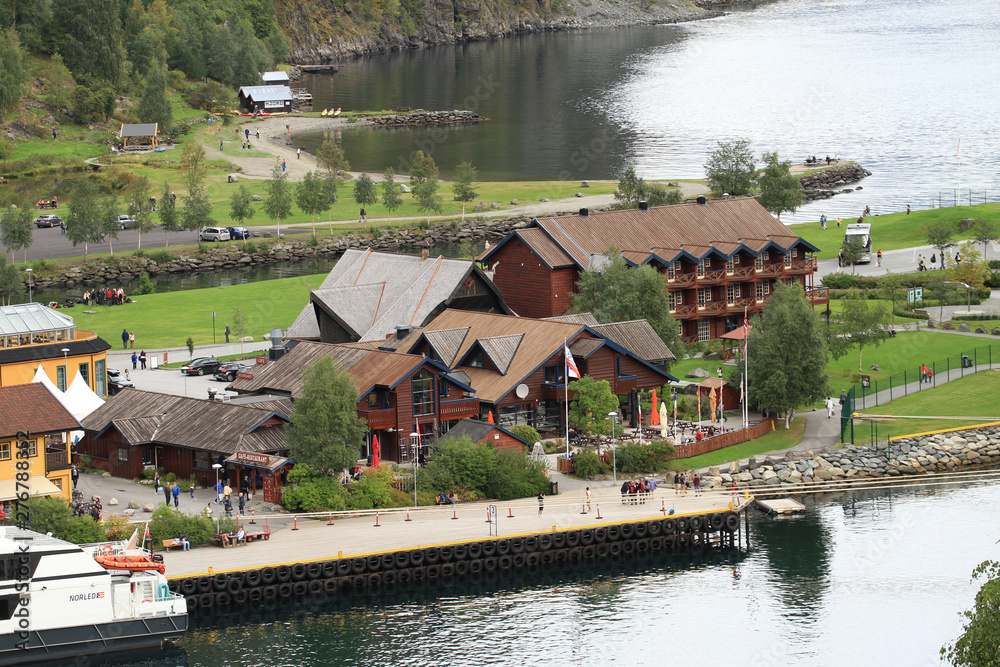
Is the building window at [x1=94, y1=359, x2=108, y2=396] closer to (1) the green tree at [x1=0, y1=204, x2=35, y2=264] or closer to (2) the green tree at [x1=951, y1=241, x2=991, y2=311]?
(1) the green tree at [x1=0, y1=204, x2=35, y2=264]

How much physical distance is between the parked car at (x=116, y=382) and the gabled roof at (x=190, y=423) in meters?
9.30

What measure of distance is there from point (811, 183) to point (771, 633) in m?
126

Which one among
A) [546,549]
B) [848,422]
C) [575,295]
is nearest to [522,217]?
[575,295]

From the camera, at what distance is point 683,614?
56.7 m

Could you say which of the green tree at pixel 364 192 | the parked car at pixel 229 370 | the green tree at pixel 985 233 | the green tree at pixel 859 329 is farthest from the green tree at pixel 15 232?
the green tree at pixel 985 233

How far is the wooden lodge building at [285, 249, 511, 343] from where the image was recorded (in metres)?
87.6

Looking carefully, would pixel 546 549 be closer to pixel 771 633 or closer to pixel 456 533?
pixel 456 533

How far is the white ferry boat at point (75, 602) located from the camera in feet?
170

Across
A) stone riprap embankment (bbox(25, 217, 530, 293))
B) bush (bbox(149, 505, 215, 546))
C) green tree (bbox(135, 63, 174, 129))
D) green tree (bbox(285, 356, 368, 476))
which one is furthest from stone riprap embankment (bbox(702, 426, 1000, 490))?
green tree (bbox(135, 63, 174, 129))

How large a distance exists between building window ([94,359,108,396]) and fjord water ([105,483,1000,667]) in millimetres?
28720

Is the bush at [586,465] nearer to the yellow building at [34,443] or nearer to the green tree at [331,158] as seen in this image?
the yellow building at [34,443]

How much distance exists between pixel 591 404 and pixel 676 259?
85.6ft

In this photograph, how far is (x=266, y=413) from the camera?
226ft

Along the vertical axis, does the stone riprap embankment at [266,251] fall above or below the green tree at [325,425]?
above
